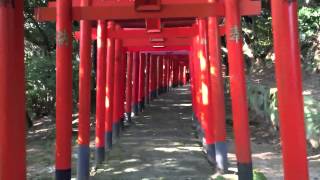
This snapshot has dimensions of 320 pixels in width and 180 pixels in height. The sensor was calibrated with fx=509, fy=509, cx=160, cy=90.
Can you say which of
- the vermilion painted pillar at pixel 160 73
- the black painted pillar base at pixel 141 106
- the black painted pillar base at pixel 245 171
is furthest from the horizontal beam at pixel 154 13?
the vermilion painted pillar at pixel 160 73

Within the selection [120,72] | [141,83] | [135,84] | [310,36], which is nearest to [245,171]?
[120,72]

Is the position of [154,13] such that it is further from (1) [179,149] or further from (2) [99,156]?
(1) [179,149]

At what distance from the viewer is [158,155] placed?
9625 millimetres

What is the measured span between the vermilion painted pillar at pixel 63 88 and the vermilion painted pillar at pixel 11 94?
7.41ft

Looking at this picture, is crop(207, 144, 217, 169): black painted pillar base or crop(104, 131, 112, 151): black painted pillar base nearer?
crop(207, 144, 217, 169): black painted pillar base

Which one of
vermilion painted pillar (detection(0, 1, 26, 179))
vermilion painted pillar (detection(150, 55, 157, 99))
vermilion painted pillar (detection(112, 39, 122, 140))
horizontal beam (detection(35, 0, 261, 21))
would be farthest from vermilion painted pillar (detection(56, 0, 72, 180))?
vermilion painted pillar (detection(150, 55, 157, 99))

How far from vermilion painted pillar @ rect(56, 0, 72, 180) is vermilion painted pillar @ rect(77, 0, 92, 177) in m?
1.22

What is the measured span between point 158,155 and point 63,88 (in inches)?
157

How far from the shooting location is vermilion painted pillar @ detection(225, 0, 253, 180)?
5793 mm

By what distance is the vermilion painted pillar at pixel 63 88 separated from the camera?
232 inches

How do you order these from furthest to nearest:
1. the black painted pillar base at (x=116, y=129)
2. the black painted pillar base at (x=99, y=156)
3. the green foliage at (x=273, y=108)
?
the black painted pillar base at (x=116, y=129)
the green foliage at (x=273, y=108)
the black painted pillar base at (x=99, y=156)

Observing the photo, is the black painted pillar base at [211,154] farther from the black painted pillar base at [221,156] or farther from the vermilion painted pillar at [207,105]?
the black painted pillar base at [221,156]

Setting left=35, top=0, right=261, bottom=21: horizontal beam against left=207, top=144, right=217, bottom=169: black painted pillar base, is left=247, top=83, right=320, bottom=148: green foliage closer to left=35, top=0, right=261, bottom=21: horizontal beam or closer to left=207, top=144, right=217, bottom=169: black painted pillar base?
left=207, top=144, right=217, bottom=169: black painted pillar base

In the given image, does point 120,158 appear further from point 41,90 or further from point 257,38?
point 257,38
